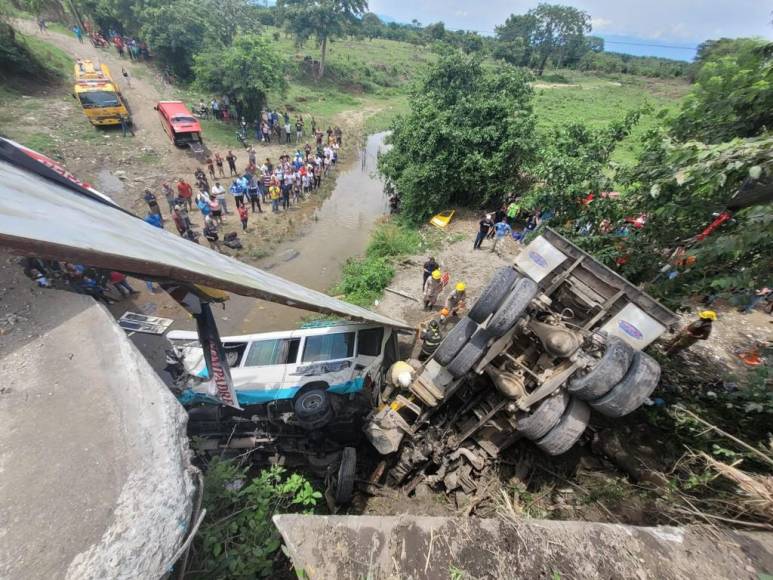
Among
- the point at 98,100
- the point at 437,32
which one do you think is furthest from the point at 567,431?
the point at 437,32

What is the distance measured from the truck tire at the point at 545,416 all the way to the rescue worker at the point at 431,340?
2492 millimetres

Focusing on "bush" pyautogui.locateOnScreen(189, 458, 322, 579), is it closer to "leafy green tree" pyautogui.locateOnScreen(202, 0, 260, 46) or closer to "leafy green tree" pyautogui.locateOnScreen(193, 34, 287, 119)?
"leafy green tree" pyautogui.locateOnScreen(193, 34, 287, 119)

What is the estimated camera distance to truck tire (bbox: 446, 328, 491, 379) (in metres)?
4.09

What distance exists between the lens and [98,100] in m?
14.9

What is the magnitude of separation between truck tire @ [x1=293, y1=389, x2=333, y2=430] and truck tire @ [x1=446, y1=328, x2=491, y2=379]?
6.36ft

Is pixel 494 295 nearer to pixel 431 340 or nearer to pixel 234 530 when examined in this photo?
pixel 431 340

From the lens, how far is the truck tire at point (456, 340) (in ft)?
13.9

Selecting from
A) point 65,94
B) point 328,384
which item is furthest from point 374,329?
point 65,94

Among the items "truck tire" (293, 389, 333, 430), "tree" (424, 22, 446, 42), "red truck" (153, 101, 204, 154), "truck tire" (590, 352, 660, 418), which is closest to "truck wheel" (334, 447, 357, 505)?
"truck tire" (293, 389, 333, 430)

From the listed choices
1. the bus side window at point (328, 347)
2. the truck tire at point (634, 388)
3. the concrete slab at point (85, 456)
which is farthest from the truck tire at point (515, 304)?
the concrete slab at point (85, 456)

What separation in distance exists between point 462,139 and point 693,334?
921cm

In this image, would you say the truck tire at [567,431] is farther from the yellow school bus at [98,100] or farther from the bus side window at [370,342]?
the yellow school bus at [98,100]

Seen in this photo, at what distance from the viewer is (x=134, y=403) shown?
5.89 feet

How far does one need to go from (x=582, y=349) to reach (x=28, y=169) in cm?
644
